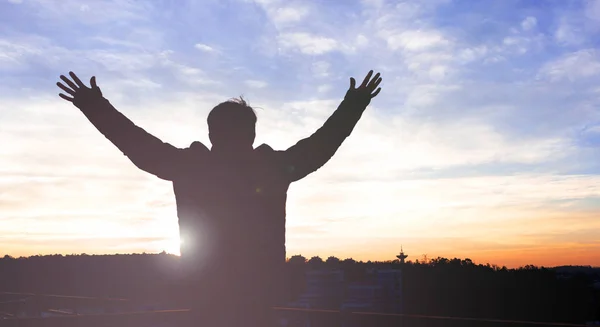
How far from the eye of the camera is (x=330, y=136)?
3.65 meters

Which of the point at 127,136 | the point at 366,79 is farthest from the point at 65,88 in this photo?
the point at 366,79

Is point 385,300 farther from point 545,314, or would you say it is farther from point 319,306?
point 545,314

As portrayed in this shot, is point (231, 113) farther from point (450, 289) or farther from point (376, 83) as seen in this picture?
point (450, 289)

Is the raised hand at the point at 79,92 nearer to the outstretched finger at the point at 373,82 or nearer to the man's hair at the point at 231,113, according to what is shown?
the man's hair at the point at 231,113

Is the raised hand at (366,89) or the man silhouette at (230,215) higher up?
the raised hand at (366,89)

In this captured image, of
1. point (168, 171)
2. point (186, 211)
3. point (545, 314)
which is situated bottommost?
point (545, 314)

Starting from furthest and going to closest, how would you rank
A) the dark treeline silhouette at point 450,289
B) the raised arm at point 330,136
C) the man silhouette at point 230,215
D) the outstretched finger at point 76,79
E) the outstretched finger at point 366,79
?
the dark treeline silhouette at point 450,289
the outstretched finger at point 366,79
the outstretched finger at point 76,79
the raised arm at point 330,136
the man silhouette at point 230,215

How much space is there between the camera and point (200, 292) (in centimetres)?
316

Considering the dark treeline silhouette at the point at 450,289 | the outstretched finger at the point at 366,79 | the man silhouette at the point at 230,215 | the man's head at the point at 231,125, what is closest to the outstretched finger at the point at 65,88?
the man silhouette at the point at 230,215

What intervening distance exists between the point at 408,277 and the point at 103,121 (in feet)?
141

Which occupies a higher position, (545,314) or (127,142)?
(127,142)

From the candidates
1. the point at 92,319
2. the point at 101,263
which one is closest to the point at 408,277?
the point at 101,263

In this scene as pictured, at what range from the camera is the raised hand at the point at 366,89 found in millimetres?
4074

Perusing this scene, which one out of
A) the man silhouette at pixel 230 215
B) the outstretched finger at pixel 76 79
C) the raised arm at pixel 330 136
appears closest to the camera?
the man silhouette at pixel 230 215
